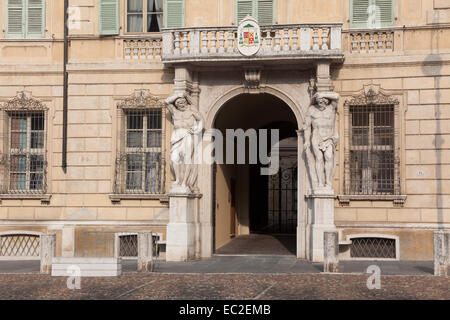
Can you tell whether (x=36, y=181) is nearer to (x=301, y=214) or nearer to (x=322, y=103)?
(x=301, y=214)

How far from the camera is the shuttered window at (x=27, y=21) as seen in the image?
792 inches

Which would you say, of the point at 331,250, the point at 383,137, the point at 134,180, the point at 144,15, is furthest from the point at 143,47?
the point at 331,250

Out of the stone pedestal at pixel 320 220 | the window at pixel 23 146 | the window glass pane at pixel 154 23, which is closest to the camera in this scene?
the stone pedestal at pixel 320 220

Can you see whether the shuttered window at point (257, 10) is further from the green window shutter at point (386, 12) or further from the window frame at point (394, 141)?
the window frame at point (394, 141)

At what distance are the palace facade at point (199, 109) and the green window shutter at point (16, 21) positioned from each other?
0.04 meters

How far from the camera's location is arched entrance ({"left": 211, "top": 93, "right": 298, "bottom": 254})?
20484 millimetres

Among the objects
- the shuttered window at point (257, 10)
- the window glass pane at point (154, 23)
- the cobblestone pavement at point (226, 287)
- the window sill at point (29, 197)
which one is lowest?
the cobblestone pavement at point (226, 287)

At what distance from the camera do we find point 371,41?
734 inches

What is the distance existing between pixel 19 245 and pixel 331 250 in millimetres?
9128

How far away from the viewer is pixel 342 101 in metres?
18.7

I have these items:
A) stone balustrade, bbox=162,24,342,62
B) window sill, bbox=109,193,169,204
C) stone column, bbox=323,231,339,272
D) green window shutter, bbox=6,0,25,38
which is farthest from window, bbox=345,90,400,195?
green window shutter, bbox=6,0,25,38

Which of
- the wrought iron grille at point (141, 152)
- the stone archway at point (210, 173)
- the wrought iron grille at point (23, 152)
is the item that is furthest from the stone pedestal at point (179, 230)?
the wrought iron grille at point (23, 152)

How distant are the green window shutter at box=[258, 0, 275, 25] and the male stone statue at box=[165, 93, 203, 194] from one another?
121 inches

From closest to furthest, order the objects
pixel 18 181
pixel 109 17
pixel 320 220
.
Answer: pixel 320 220 < pixel 109 17 < pixel 18 181
